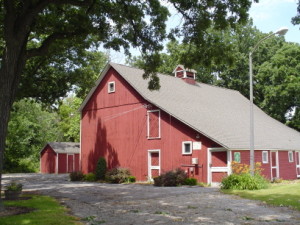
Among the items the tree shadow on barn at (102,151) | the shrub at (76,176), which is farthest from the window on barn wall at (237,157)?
the shrub at (76,176)

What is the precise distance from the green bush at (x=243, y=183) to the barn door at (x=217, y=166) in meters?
2.91

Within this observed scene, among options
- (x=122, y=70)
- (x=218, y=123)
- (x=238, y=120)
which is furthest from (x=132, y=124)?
(x=238, y=120)

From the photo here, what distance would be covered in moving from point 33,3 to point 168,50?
36159 millimetres

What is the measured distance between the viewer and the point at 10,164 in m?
42.8

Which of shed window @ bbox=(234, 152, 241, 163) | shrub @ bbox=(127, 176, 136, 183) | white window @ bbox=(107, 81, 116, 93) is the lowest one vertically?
shrub @ bbox=(127, 176, 136, 183)

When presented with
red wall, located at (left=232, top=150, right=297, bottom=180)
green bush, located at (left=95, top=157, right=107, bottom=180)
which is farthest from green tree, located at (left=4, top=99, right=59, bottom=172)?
red wall, located at (left=232, top=150, right=297, bottom=180)

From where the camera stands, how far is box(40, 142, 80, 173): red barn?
41.8 meters

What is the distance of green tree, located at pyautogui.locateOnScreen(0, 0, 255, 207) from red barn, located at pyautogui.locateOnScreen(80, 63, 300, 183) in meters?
8.32

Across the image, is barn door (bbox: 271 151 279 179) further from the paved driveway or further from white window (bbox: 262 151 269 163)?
the paved driveway

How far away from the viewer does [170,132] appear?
79.6 feet

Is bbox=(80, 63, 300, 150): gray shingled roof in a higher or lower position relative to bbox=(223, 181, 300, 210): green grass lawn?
higher

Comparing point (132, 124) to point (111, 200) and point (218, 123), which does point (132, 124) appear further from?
point (111, 200)

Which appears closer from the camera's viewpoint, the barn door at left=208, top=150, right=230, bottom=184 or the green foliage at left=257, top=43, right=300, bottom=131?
the barn door at left=208, top=150, right=230, bottom=184

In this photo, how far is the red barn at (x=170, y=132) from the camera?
22625mm
